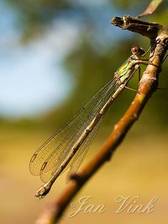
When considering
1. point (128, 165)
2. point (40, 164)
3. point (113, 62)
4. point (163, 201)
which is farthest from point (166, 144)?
point (40, 164)

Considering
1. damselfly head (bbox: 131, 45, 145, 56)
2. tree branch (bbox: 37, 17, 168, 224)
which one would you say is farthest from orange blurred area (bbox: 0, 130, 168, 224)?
tree branch (bbox: 37, 17, 168, 224)

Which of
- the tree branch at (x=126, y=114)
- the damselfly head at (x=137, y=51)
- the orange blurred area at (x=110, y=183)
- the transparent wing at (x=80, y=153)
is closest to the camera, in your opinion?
the tree branch at (x=126, y=114)

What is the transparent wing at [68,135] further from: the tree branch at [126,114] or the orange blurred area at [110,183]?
the orange blurred area at [110,183]

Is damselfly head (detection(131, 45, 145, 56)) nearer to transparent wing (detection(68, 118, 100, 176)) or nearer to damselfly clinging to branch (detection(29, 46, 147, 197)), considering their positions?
damselfly clinging to branch (detection(29, 46, 147, 197))

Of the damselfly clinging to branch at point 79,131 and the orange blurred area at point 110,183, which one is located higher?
the damselfly clinging to branch at point 79,131

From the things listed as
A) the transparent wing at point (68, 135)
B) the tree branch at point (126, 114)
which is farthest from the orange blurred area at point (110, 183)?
the tree branch at point (126, 114)

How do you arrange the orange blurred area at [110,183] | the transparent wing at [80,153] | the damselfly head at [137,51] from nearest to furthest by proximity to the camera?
the damselfly head at [137,51] → the transparent wing at [80,153] → the orange blurred area at [110,183]
